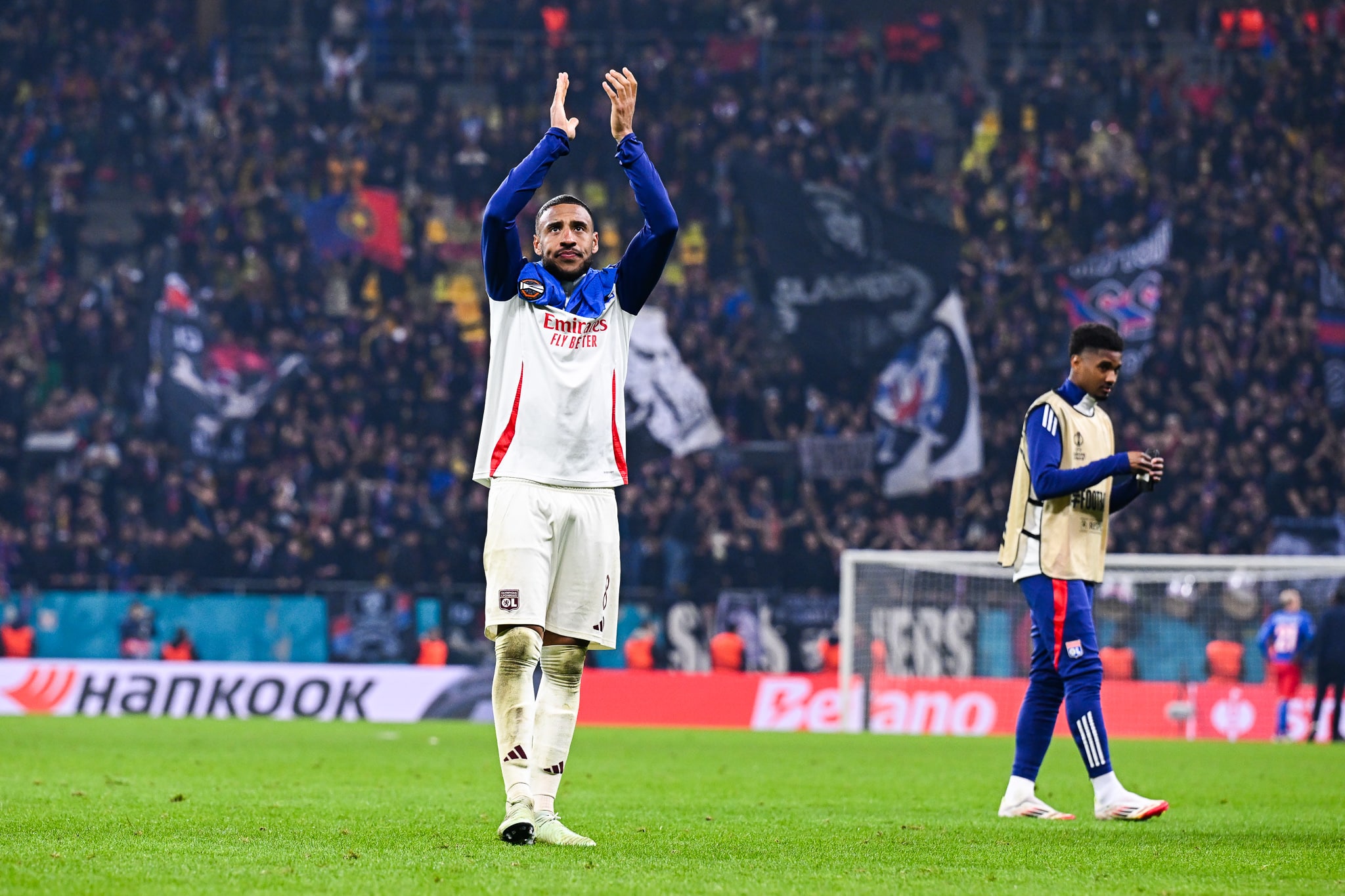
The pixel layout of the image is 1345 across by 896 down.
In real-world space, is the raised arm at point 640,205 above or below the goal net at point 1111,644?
above

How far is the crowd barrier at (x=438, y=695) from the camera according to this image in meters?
20.7

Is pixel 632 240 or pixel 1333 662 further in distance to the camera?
pixel 1333 662

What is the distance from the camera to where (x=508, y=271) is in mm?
6363

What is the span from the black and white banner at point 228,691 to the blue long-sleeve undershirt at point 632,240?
609 inches

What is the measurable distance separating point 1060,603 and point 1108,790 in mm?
911

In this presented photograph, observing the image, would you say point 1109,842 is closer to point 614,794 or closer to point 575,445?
point 575,445

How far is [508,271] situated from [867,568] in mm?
16298

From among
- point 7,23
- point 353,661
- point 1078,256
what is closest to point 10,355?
point 7,23

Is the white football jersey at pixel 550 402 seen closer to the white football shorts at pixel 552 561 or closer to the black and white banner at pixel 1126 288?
the white football shorts at pixel 552 561

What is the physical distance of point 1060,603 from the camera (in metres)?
8.18

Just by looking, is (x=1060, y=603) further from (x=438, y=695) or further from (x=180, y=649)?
(x=180, y=649)

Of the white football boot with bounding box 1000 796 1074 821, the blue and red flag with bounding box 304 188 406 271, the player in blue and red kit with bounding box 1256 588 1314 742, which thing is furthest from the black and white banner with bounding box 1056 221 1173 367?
the white football boot with bounding box 1000 796 1074 821

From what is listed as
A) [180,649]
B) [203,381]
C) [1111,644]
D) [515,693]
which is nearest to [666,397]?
[203,381]

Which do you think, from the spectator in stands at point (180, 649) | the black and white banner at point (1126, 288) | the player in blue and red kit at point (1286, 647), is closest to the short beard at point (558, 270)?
the player in blue and red kit at point (1286, 647)
